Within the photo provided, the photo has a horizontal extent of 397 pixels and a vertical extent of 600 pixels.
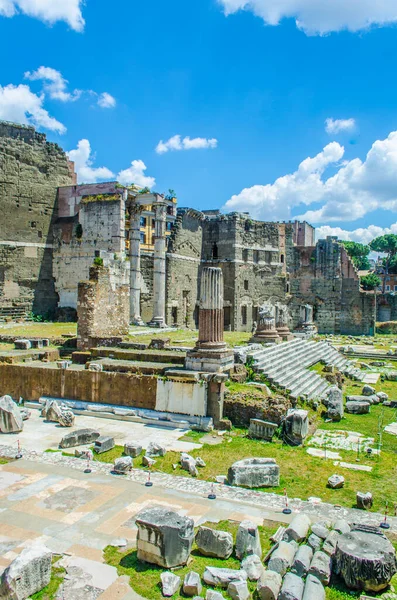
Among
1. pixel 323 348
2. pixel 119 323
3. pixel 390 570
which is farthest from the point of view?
pixel 323 348

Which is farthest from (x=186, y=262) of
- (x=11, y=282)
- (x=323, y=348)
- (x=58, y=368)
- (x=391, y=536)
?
(x=391, y=536)

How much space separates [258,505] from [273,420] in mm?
3755

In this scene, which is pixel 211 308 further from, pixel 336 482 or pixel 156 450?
pixel 336 482

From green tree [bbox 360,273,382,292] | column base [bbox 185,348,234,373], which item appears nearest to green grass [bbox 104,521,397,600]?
column base [bbox 185,348,234,373]

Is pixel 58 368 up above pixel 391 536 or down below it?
above

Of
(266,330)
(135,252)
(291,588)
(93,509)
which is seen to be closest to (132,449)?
(93,509)

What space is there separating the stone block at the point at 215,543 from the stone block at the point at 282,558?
0.52m

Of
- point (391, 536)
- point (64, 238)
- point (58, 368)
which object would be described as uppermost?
point (64, 238)

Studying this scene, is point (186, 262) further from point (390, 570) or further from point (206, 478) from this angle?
point (390, 570)

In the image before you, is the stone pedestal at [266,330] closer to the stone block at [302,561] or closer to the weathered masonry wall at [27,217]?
the stone block at [302,561]

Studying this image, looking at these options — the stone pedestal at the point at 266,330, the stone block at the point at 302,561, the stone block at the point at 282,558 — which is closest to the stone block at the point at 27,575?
the stone block at the point at 282,558

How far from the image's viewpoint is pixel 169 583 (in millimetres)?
5109

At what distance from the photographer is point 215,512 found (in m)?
6.87

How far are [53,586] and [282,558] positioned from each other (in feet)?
7.94
